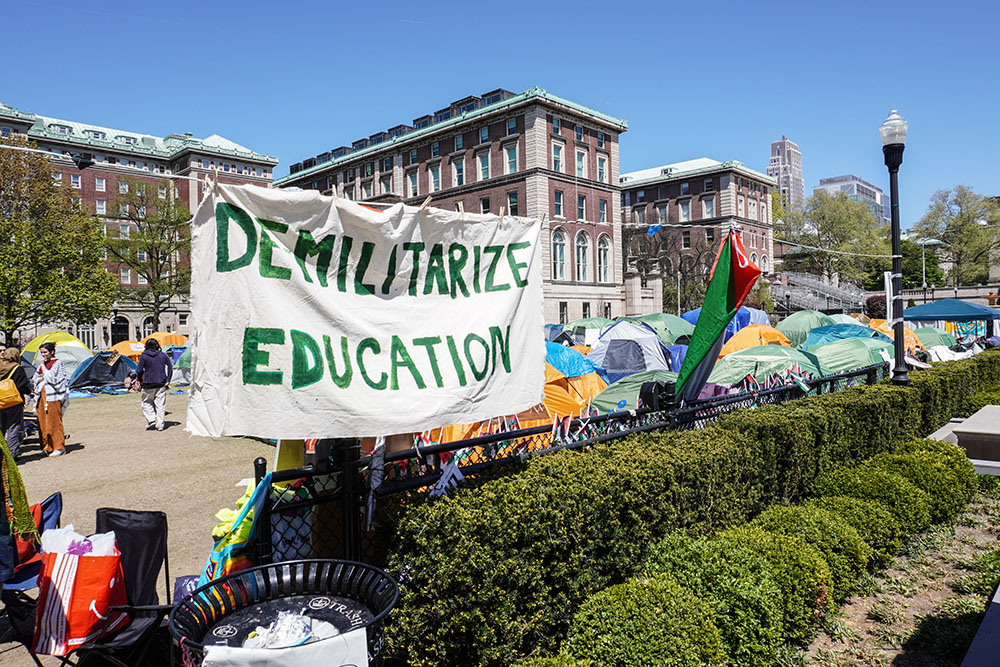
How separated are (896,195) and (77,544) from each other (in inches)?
437

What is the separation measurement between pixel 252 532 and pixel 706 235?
77.7 meters

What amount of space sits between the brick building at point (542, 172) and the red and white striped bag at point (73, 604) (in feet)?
144

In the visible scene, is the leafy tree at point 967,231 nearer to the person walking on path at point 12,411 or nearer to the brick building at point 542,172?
the brick building at point 542,172

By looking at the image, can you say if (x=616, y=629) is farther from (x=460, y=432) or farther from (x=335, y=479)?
(x=460, y=432)

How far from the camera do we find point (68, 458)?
11.2m

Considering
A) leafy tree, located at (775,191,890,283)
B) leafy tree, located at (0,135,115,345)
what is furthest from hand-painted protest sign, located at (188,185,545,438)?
leafy tree, located at (775,191,890,283)

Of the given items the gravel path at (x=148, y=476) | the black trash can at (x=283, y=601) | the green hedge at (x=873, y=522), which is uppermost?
the black trash can at (x=283, y=601)

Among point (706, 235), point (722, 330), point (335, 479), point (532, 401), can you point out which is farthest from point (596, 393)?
point (706, 235)

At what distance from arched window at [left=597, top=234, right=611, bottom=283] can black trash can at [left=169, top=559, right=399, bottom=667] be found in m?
52.4

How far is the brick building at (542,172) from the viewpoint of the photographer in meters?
49.1

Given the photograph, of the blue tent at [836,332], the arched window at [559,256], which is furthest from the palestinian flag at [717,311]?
the arched window at [559,256]

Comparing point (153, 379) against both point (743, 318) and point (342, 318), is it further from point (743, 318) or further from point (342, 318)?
point (743, 318)

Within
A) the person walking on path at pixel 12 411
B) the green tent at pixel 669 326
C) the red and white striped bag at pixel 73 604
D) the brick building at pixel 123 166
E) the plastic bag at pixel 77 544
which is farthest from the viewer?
the brick building at pixel 123 166

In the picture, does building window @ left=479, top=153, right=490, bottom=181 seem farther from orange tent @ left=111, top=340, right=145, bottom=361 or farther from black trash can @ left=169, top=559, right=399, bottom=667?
black trash can @ left=169, top=559, right=399, bottom=667
